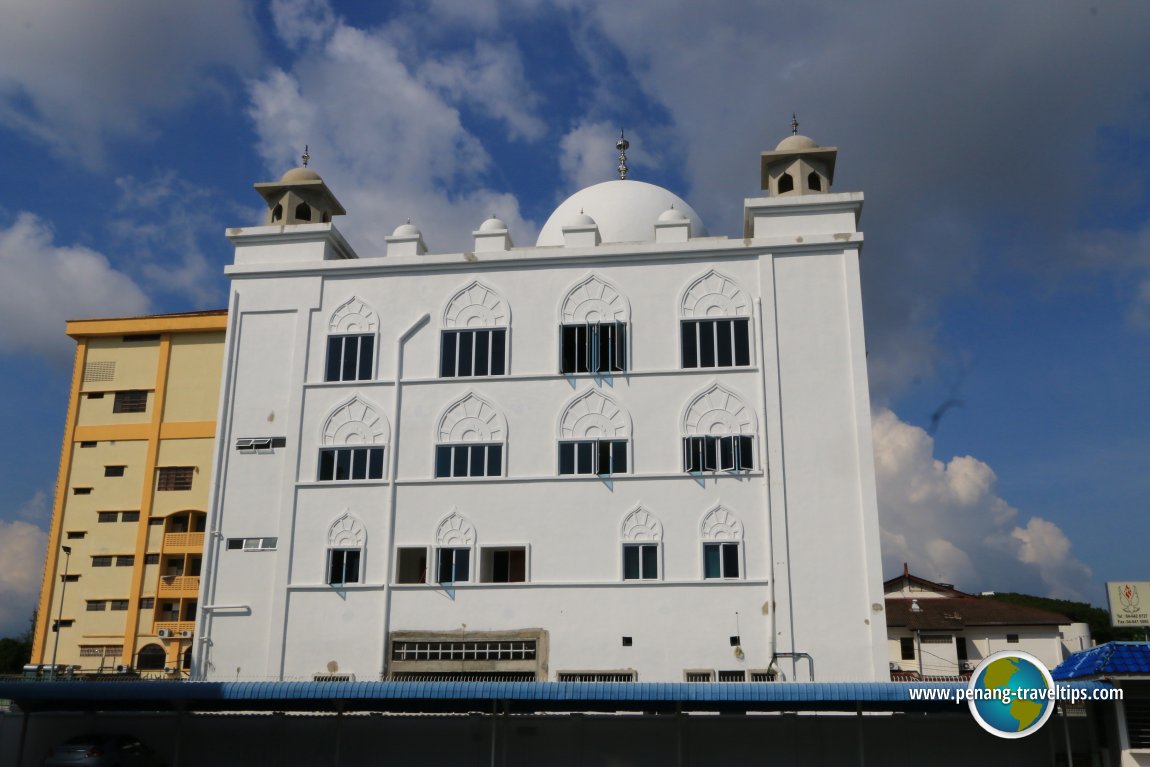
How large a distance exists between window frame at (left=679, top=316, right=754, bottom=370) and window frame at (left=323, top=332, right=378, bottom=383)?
9.21m

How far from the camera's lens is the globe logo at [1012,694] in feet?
65.3

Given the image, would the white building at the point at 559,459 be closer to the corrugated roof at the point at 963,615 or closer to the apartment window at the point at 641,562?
the apartment window at the point at 641,562

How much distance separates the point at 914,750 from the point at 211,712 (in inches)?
666

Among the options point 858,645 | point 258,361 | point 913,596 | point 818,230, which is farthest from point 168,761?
point 913,596

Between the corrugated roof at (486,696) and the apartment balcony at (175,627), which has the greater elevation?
the apartment balcony at (175,627)

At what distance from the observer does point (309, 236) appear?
3197cm

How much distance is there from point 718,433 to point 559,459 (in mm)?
4504

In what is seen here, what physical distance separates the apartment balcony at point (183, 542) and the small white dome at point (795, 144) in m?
25.8

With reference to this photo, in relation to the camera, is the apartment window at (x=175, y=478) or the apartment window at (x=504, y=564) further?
the apartment window at (x=175, y=478)

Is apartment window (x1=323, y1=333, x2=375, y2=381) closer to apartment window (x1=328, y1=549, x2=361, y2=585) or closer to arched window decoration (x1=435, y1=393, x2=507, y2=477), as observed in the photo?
arched window decoration (x1=435, y1=393, x2=507, y2=477)

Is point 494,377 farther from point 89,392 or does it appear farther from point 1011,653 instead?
point 89,392

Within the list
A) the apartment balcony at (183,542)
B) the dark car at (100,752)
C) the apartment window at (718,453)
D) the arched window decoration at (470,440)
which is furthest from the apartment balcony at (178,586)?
the apartment window at (718,453)

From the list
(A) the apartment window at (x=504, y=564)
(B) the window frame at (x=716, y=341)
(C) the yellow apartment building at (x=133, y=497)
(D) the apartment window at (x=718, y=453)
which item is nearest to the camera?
(D) the apartment window at (x=718, y=453)

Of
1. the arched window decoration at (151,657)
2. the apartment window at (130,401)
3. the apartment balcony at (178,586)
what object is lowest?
the arched window decoration at (151,657)
